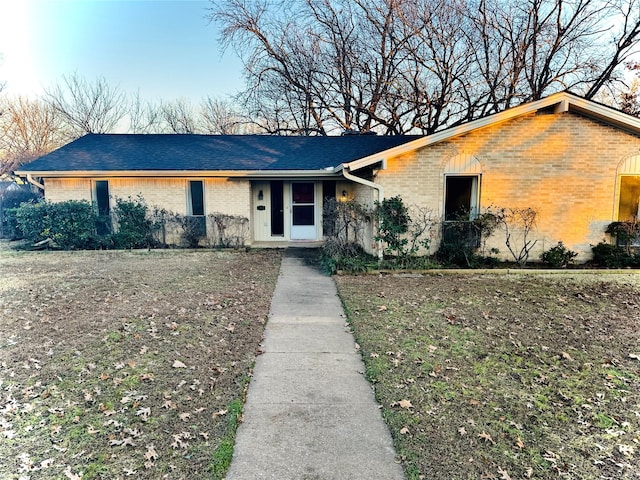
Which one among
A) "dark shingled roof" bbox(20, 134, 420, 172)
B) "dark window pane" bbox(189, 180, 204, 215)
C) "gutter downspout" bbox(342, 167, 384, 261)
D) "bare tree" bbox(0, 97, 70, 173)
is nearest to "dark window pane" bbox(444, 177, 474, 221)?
"gutter downspout" bbox(342, 167, 384, 261)

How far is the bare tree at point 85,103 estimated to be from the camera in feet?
98.0

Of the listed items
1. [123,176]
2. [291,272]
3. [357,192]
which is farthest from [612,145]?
[123,176]

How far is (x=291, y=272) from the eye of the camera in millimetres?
9602

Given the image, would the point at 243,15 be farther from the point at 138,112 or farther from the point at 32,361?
the point at 32,361

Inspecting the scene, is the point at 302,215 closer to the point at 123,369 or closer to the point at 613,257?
the point at 613,257

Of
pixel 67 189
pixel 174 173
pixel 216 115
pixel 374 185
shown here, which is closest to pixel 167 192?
pixel 174 173

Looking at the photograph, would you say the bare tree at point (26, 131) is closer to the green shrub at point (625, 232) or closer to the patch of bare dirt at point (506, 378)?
the patch of bare dirt at point (506, 378)

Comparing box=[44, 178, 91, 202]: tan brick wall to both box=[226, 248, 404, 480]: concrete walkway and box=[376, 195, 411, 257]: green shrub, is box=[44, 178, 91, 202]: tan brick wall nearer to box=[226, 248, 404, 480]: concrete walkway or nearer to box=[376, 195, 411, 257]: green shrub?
box=[376, 195, 411, 257]: green shrub

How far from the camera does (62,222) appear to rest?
498 inches

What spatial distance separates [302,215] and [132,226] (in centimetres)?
562

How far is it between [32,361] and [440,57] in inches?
948

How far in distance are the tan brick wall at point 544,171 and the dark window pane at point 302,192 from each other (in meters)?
4.37

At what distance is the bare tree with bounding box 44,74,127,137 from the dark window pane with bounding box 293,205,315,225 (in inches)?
995

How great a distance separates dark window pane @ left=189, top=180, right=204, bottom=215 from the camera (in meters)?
13.6
